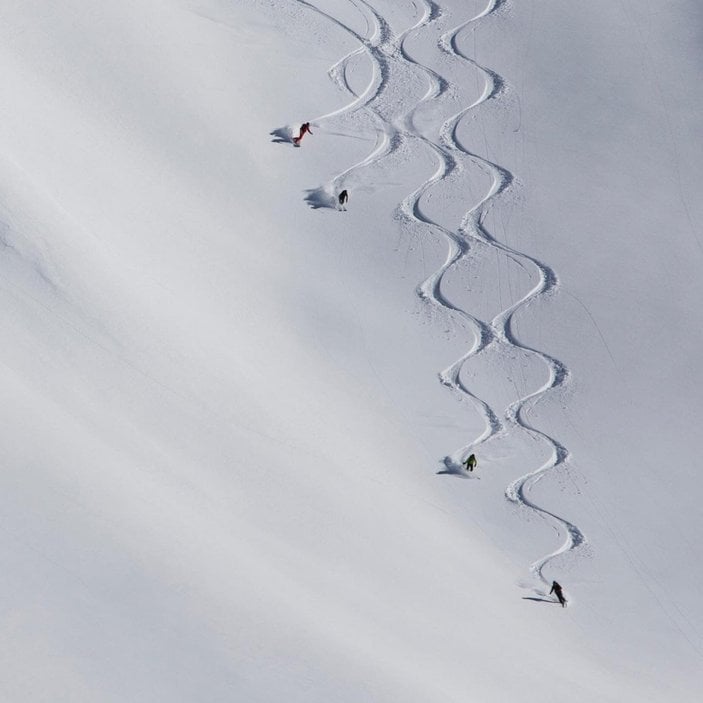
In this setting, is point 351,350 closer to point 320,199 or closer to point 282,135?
point 320,199

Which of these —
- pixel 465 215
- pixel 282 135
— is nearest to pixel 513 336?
pixel 465 215

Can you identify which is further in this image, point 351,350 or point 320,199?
point 320,199

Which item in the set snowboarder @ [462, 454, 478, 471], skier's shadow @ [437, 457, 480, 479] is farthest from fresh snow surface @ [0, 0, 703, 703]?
snowboarder @ [462, 454, 478, 471]

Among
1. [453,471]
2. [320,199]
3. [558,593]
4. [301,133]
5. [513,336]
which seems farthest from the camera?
[301,133]

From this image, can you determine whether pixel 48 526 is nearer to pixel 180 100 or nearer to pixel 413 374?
pixel 413 374

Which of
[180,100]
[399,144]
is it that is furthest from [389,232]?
[180,100]

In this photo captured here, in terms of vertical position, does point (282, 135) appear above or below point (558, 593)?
above
